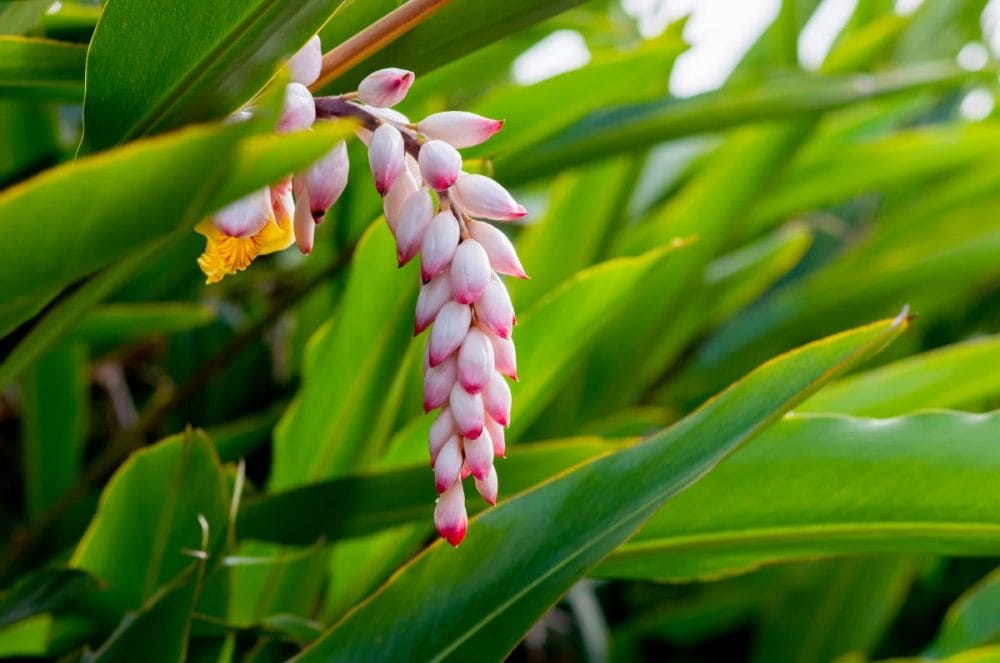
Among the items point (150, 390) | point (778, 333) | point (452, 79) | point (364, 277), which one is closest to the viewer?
point (364, 277)

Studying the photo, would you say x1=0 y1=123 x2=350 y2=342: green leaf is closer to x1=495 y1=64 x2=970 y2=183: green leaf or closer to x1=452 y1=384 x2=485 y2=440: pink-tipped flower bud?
x1=452 y1=384 x2=485 y2=440: pink-tipped flower bud

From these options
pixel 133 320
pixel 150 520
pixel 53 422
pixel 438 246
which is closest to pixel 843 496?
pixel 438 246

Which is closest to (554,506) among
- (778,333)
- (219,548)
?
(219,548)

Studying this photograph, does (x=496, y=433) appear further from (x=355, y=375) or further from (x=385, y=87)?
(x=355, y=375)

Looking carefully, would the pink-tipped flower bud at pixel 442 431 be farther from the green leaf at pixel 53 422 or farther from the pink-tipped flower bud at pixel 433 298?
the green leaf at pixel 53 422

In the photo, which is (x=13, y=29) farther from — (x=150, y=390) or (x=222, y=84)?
(x=150, y=390)

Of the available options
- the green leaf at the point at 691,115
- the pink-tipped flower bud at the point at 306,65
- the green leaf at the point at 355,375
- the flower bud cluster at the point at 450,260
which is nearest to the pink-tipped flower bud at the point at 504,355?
the flower bud cluster at the point at 450,260
